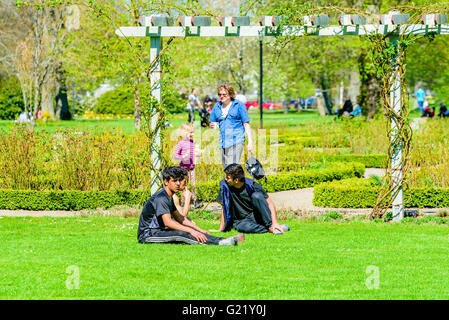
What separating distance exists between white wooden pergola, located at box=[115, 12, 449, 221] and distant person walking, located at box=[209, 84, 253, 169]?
3.30ft

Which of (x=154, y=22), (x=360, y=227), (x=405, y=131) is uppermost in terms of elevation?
(x=154, y=22)

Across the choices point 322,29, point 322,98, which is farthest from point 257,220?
point 322,98

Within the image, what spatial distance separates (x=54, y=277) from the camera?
6.44m

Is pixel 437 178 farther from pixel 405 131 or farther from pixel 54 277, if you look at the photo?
pixel 54 277

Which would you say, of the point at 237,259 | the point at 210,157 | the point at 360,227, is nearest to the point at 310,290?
the point at 237,259

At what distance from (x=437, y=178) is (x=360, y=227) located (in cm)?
368

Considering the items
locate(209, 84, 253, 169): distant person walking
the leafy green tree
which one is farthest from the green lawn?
the leafy green tree

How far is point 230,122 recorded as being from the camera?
10242 millimetres

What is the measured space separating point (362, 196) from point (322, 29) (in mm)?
2878

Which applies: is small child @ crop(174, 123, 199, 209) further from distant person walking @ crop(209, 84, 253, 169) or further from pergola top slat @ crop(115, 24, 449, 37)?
pergola top slat @ crop(115, 24, 449, 37)

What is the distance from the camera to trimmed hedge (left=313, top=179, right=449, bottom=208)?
1180 cm

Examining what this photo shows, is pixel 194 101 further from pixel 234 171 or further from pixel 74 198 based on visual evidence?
pixel 234 171

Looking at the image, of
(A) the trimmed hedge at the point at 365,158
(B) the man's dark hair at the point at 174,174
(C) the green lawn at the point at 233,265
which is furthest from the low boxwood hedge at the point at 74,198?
(A) the trimmed hedge at the point at 365,158

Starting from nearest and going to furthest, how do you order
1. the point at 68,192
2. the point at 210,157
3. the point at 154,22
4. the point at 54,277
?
the point at 54,277, the point at 154,22, the point at 68,192, the point at 210,157
